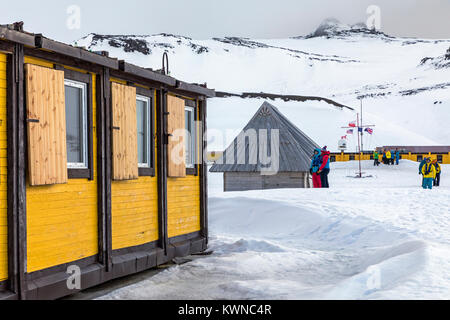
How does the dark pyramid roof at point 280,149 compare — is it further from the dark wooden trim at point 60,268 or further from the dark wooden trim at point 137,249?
the dark wooden trim at point 60,268

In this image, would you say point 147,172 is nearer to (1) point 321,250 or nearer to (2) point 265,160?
(1) point 321,250

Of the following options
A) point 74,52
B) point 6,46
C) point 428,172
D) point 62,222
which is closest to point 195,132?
point 74,52

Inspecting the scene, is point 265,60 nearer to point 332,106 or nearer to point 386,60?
point 386,60

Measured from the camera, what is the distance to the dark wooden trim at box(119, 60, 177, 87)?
7.69 m

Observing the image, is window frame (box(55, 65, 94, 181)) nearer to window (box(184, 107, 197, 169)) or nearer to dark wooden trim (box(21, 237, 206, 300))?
dark wooden trim (box(21, 237, 206, 300))

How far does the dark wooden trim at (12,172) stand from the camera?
5766 mm

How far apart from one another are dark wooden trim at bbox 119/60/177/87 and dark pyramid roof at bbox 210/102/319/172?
12.1 metres

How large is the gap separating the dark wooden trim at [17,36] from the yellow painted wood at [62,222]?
1.50 ft

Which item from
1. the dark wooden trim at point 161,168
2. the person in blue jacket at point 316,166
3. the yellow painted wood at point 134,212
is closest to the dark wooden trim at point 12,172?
the yellow painted wood at point 134,212

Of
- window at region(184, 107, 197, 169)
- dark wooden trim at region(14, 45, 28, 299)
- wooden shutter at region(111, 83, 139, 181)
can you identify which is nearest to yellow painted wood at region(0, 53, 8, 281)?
dark wooden trim at region(14, 45, 28, 299)

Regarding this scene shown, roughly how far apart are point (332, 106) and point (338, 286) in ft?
225

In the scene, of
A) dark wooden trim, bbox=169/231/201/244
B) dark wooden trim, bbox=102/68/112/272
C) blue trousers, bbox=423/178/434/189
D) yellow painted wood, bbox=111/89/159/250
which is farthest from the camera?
blue trousers, bbox=423/178/434/189

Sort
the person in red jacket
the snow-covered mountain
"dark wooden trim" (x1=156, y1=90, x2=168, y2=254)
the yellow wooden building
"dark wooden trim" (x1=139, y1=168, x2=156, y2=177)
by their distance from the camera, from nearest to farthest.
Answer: the yellow wooden building
"dark wooden trim" (x1=139, y1=168, x2=156, y2=177)
"dark wooden trim" (x1=156, y1=90, x2=168, y2=254)
the person in red jacket
the snow-covered mountain

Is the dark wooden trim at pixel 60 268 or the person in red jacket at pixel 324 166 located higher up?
the person in red jacket at pixel 324 166
